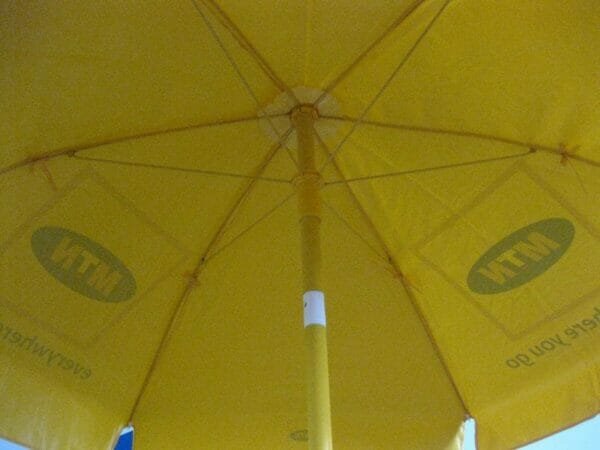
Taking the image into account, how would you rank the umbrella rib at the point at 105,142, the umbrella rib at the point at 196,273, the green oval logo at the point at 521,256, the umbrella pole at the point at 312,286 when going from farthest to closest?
1. the umbrella rib at the point at 196,273
2. the green oval logo at the point at 521,256
3. the umbrella rib at the point at 105,142
4. the umbrella pole at the point at 312,286

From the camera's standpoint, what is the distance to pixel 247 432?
172 inches

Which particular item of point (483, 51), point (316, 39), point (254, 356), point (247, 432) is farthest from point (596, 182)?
point (247, 432)

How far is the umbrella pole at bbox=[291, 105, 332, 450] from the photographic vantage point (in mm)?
2906

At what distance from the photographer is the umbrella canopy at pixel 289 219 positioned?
324cm

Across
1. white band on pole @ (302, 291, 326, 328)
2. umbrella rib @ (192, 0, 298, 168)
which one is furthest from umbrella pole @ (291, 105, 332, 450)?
umbrella rib @ (192, 0, 298, 168)

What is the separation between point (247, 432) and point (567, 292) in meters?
1.94

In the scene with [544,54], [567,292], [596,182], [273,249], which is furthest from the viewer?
[273,249]

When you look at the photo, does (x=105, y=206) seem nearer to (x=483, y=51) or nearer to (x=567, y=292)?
(x=483, y=51)

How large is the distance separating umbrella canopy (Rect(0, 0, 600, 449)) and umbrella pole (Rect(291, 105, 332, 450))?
49 millimetres

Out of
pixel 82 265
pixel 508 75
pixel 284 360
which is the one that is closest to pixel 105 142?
pixel 82 265

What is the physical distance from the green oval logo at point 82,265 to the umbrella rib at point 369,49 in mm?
1348

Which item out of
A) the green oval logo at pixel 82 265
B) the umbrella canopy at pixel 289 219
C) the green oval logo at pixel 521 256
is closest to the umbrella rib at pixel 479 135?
the umbrella canopy at pixel 289 219

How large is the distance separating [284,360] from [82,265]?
125cm

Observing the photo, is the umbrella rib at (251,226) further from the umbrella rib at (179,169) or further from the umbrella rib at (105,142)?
the umbrella rib at (105,142)
